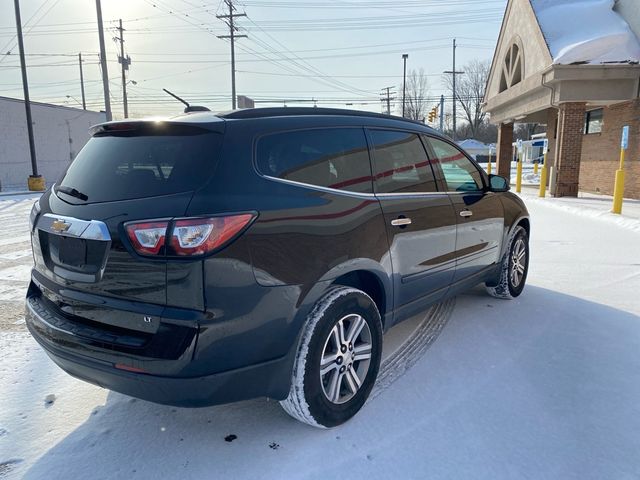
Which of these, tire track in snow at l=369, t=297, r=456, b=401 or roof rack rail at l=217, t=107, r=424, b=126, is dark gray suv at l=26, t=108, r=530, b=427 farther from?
tire track in snow at l=369, t=297, r=456, b=401

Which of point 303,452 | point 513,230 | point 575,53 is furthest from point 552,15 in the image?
point 303,452

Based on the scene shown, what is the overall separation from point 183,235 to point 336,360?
45.6 inches

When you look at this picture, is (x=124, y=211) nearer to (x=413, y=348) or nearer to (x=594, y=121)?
(x=413, y=348)

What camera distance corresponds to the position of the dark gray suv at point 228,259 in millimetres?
2168

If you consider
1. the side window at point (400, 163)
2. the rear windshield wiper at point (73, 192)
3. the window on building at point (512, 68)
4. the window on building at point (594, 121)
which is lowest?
the rear windshield wiper at point (73, 192)

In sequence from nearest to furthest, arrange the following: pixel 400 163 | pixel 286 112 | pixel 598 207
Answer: pixel 286 112, pixel 400 163, pixel 598 207

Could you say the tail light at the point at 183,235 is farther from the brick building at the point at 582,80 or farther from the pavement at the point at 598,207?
the brick building at the point at 582,80

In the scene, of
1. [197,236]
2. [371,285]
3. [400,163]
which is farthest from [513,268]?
[197,236]

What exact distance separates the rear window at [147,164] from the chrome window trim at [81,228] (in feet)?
0.44

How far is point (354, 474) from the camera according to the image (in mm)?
2367

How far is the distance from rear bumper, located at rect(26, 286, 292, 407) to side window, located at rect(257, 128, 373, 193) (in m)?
1.00

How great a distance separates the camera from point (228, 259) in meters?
2.17

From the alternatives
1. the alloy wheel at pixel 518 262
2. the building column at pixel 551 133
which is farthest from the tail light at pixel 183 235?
the building column at pixel 551 133

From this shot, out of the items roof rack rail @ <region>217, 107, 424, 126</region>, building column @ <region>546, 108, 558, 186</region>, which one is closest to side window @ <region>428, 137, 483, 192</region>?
roof rack rail @ <region>217, 107, 424, 126</region>
